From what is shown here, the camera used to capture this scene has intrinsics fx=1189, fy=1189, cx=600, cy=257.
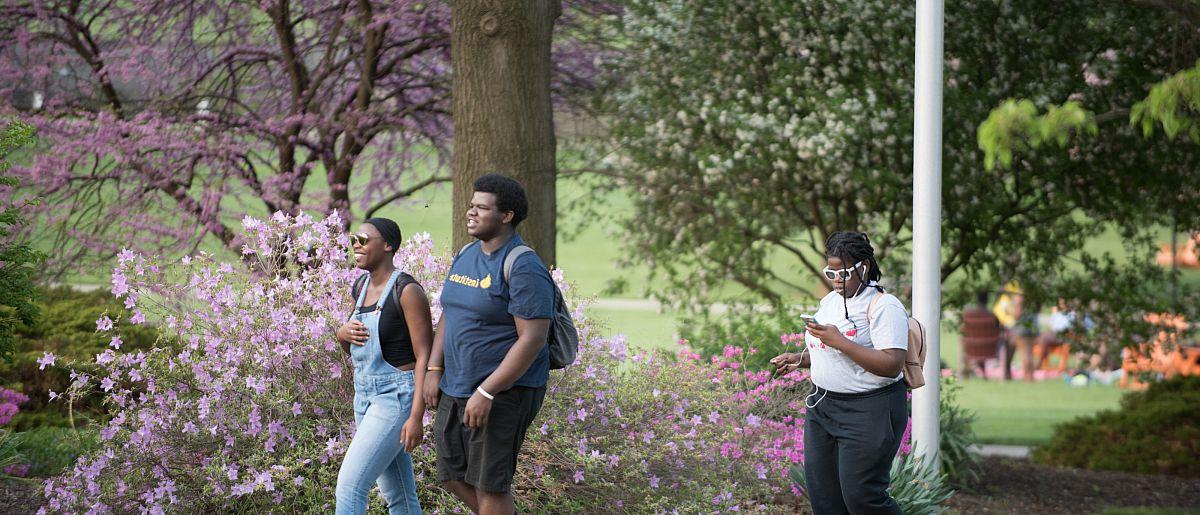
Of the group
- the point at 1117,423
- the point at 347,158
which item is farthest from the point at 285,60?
the point at 1117,423

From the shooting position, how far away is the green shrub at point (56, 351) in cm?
847

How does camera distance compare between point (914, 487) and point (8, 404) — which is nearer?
point (914, 487)

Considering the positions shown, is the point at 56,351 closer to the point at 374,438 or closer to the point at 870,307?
the point at 374,438

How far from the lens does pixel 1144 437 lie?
11883mm

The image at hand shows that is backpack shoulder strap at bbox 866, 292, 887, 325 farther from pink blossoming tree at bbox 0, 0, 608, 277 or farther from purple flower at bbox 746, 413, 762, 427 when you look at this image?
pink blossoming tree at bbox 0, 0, 608, 277

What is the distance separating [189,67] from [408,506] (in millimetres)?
7644

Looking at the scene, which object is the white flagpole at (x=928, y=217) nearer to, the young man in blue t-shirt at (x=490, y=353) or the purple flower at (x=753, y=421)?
the purple flower at (x=753, y=421)

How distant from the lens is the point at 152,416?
17.7 feet

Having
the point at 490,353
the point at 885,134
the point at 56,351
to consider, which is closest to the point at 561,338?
the point at 490,353

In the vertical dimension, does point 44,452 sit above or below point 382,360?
below

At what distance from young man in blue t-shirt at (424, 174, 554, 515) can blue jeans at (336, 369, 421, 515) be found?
225mm

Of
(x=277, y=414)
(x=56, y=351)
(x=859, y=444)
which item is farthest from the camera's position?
(x=56, y=351)

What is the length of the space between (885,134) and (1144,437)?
4.55 meters

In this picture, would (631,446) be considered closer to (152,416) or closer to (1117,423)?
(152,416)
